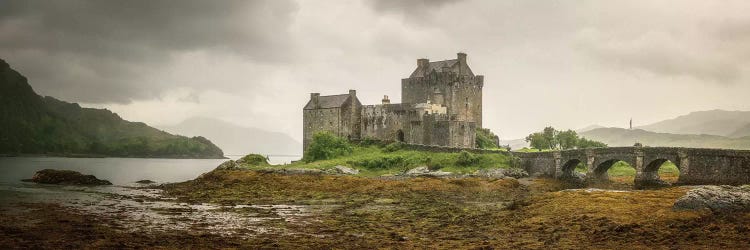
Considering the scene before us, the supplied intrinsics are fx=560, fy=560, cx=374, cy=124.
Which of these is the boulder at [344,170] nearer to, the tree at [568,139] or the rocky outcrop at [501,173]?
the rocky outcrop at [501,173]

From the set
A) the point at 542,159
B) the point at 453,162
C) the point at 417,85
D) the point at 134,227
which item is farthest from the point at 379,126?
the point at 134,227

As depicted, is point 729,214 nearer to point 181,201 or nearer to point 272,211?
point 272,211

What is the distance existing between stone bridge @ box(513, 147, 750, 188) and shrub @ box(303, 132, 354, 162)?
20878mm

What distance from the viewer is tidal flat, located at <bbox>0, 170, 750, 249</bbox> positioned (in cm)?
2023

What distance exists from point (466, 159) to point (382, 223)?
106ft

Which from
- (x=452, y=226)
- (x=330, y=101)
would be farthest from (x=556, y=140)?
(x=452, y=226)

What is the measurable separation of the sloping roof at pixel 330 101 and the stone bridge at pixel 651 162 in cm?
2652

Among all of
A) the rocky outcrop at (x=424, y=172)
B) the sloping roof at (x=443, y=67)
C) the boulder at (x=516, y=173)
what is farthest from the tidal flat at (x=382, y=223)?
the sloping roof at (x=443, y=67)

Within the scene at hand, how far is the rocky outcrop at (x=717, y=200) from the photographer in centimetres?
2245

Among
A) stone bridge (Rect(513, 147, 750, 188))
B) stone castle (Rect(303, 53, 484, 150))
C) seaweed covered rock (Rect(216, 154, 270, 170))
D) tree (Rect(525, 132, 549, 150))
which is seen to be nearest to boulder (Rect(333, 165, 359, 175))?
seaweed covered rock (Rect(216, 154, 270, 170))

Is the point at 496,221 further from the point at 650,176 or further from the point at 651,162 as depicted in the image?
the point at 650,176

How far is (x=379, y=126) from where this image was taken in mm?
74250

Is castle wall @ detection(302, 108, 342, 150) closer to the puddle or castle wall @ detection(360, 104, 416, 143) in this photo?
castle wall @ detection(360, 104, 416, 143)

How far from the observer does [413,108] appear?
70875 mm
